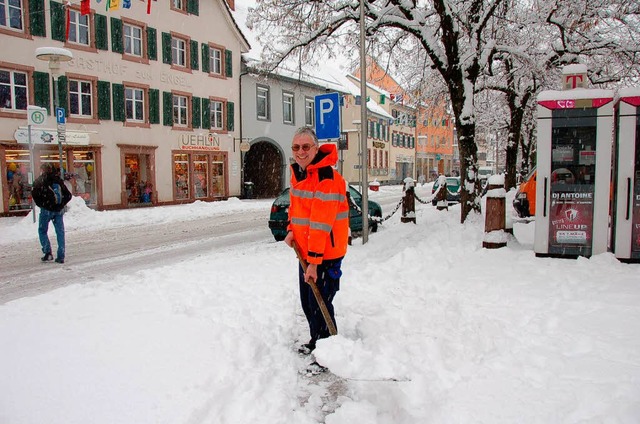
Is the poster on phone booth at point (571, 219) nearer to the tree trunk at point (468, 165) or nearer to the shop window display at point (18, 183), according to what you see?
the tree trunk at point (468, 165)

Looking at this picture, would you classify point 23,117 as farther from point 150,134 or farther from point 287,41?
point 287,41

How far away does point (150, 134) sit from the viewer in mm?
22188

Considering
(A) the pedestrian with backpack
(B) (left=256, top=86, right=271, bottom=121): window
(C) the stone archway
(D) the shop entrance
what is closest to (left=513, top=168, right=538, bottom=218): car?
(A) the pedestrian with backpack

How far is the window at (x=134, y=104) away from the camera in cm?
2138

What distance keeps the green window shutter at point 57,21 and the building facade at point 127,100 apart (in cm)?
3

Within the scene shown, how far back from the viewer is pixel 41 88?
18.1 m

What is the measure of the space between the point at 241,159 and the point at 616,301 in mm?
24179

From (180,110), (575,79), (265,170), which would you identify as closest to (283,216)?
(575,79)

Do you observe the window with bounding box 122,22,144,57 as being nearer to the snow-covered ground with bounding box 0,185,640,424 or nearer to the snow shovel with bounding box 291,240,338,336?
the snow-covered ground with bounding box 0,185,640,424

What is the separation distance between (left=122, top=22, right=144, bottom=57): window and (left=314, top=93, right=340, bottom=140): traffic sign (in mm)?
15855

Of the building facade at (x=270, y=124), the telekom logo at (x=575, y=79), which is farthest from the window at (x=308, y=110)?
the telekom logo at (x=575, y=79)

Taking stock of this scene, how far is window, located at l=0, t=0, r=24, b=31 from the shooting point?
17031 mm

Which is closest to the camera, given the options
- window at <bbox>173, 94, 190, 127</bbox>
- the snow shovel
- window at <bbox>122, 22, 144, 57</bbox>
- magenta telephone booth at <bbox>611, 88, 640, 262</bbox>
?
the snow shovel

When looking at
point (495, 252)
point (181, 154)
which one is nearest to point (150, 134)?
point (181, 154)
